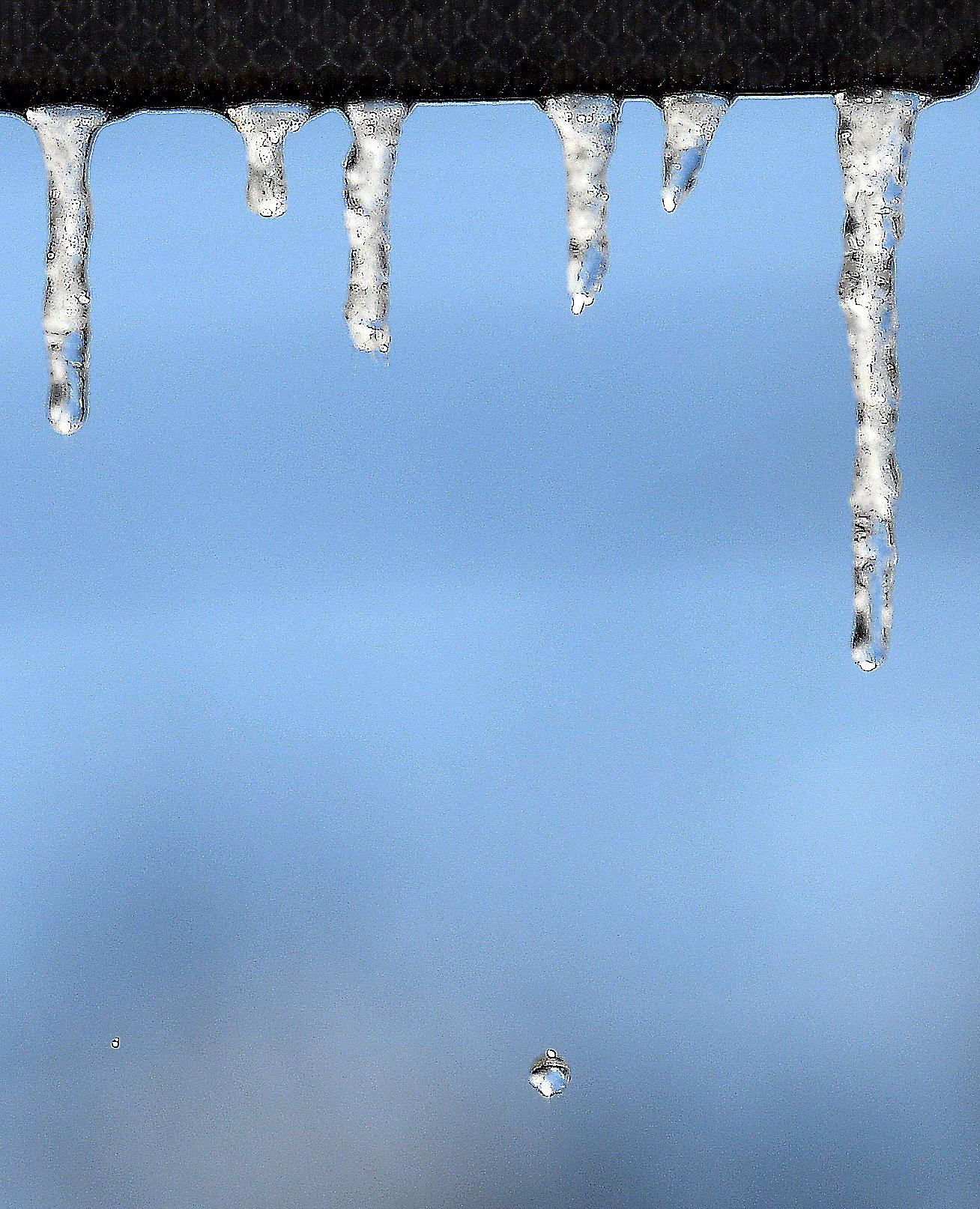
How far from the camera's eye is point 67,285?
92 centimetres

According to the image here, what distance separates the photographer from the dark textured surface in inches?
23.8

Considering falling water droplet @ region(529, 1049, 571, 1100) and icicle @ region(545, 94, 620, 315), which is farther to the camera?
falling water droplet @ region(529, 1049, 571, 1100)

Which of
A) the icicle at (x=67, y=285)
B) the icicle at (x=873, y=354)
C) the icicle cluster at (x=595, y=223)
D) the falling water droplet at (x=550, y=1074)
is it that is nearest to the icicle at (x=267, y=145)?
the icicle cluster at (x=595, y=223)

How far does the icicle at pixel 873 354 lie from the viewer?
814 mm

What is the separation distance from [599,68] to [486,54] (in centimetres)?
6

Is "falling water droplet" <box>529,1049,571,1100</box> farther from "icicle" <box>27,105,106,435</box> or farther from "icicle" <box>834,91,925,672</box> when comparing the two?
"icicle" <box>27,105,106,435</box>

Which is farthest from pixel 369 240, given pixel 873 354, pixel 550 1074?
pixel 550 1074

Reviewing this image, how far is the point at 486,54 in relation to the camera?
0.60 m

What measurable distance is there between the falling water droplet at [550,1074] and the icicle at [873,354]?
4976 millimetres

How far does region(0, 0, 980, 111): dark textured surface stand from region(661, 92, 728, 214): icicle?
15mm

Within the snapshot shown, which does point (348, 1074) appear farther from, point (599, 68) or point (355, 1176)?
point (599, 68)

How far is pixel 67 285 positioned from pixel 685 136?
49 cm

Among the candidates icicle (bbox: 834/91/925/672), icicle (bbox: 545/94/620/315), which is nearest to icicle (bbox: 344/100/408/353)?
icicle (bbox: 545/94/620/315)

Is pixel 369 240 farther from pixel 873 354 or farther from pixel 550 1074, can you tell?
pixel 550 1074
